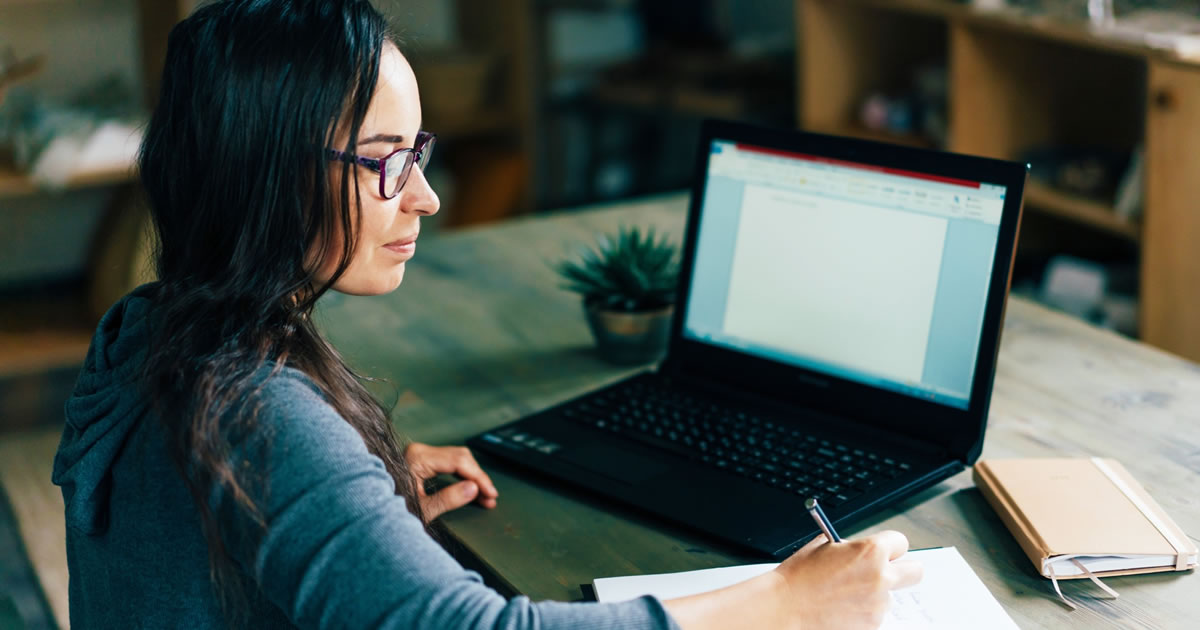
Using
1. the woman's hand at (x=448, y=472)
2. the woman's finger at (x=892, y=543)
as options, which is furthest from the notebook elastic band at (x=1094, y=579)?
the woman's hand at (x=448, y=472)

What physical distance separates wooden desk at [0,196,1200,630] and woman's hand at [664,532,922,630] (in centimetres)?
11

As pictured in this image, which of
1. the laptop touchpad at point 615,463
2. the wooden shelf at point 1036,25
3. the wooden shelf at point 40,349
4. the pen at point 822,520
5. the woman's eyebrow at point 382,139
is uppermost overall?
the wooden shelf at point 1036,25

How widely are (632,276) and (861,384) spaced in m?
0.34

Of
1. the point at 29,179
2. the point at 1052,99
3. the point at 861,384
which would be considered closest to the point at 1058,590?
the point at 861,384

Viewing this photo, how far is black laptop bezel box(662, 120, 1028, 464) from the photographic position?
3.46 ft

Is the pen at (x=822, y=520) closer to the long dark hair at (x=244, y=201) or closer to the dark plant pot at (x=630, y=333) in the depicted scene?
the long dark hair at (x=244, y=201)

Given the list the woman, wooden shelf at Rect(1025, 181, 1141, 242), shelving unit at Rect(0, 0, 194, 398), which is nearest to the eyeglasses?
the woman

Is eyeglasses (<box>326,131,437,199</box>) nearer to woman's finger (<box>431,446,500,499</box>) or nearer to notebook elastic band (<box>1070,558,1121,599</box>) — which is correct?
woman's finger (<box>431,446,500,499</box>)

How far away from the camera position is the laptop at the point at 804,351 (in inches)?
41.0

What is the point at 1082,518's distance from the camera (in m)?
0.95

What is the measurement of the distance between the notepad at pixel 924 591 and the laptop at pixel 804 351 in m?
0.06

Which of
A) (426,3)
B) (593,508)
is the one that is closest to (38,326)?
(426,3)

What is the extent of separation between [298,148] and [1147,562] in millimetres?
734

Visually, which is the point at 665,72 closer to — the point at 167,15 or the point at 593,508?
the point at 167,15
